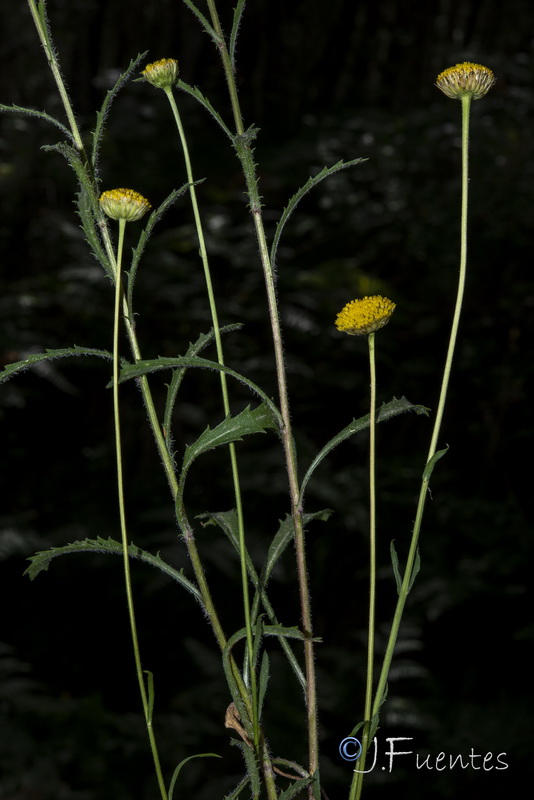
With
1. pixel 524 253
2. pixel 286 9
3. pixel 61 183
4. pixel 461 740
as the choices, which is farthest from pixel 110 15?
pixel 461 740

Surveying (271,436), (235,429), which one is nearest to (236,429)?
(235,429)

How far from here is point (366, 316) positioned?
0.26m

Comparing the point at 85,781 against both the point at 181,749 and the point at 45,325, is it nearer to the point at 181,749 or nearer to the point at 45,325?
the point at 181,749

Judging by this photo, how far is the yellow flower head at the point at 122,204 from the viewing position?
245mm

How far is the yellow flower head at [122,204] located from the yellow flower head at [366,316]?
0.25 feet

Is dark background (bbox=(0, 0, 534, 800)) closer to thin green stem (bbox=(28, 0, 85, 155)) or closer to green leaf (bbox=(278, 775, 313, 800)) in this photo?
green leaf (bbox=(278, 775, 313, 800))

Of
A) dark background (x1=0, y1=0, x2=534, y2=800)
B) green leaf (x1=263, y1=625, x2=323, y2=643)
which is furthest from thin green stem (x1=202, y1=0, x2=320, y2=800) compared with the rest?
dark background (x1=0, y1=0, x2=534, y2=800)

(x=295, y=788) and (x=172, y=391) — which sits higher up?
(x=172, y=391)

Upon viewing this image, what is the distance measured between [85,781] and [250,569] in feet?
3.65

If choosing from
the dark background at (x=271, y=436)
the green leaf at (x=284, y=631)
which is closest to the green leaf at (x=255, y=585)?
the green leaf at (x=284, y=631)

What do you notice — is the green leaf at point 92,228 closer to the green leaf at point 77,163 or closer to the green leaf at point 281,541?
the green leaf at point 77,163

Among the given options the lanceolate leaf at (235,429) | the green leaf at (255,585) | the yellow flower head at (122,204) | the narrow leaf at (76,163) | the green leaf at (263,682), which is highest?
the narrow leaf at (76,163)

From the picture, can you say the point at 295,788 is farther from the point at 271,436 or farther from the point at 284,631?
the point at 271,436

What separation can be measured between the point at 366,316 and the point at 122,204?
9cm
